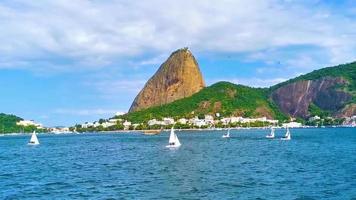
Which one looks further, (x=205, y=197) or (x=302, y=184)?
(x=302, y=184)

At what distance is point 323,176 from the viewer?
4969cm

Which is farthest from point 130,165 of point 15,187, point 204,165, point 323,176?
point 323,176

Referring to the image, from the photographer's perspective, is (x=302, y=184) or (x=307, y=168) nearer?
(x=302, y=184)

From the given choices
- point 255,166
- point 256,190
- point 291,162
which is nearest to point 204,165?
point 255,166

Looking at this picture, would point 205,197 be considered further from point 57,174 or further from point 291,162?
point 291,162

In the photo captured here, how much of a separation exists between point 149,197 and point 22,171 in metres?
30.8

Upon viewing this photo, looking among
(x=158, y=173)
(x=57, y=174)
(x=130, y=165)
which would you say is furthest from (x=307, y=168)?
(x=57, y=174)

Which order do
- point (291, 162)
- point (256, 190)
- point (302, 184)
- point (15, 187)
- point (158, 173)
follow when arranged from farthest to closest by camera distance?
point (291, 162) < point (158, 173) < point (15, 187) < point (302, 184) < point (256, 190)

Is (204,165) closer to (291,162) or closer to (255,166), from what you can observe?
(255,166)

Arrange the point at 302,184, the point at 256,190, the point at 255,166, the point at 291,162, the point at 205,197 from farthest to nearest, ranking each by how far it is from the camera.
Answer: the point at 291,162 → the point at 255,166 → the point at 302,184 → the point at 256,190 → the point at 205,197

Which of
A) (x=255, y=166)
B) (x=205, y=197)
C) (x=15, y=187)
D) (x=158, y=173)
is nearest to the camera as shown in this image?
(x=205, y=197)

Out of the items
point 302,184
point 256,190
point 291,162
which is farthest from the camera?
point 291,162

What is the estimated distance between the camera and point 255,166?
61375mm

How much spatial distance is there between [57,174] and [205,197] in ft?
83.4
